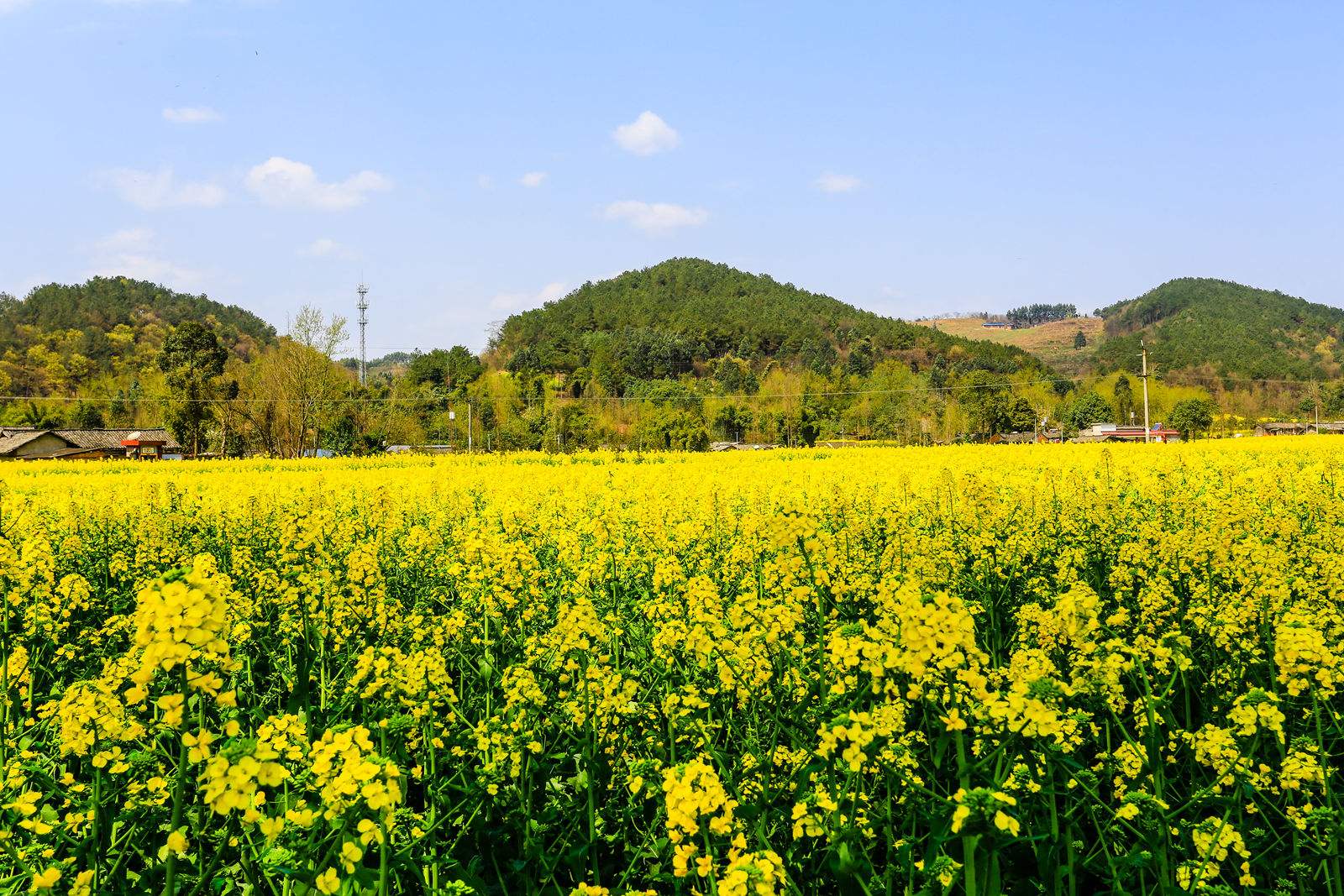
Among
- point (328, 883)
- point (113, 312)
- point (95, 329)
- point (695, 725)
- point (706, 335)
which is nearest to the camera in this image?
point (328, 883)

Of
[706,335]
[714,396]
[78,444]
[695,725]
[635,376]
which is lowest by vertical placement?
[695,725]

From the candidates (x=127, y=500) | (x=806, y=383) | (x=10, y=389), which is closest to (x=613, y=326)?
(x=806, y=383)

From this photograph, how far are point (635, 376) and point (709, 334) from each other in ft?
73.2

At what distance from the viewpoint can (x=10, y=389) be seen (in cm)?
9081

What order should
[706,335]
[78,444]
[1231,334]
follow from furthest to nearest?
[706,335]
[1231,334]
[78,444]

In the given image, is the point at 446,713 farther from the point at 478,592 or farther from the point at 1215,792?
the point at 1215,792

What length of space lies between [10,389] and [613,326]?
265 ft

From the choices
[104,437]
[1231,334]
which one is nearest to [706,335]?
[1231,334]

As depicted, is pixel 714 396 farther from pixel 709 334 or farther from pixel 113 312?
pixel 113 312

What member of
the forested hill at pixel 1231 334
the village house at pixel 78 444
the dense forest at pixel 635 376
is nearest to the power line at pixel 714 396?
the dense forest at pixel 635 376

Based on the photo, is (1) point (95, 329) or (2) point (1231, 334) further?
(2) point (1231, 334)

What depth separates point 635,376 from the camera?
4747 inches

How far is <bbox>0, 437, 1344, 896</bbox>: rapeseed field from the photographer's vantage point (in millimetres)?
2189

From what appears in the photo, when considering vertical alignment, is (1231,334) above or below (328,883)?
above
